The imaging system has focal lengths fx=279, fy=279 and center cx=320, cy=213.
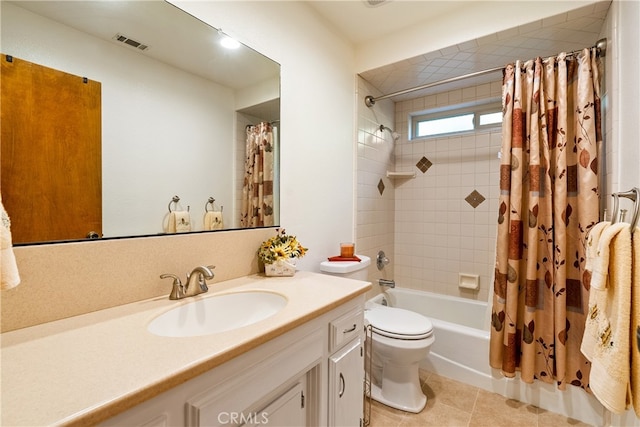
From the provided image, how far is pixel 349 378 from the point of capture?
3.90ft

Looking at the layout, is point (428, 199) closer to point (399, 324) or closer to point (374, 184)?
point (374, 184)

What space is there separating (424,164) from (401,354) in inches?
73.0

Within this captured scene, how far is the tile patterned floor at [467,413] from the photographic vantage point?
1.57 m

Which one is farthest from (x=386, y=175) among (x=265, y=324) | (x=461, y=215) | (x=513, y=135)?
(x=265, y=324)

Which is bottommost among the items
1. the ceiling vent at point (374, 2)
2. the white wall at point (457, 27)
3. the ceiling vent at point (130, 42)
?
the ceiling vent at point (130, 42)

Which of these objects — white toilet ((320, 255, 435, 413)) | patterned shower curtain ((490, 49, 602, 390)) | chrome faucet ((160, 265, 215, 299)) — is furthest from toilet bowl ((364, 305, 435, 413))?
chrome faucet ((160, 265, 215, 299))

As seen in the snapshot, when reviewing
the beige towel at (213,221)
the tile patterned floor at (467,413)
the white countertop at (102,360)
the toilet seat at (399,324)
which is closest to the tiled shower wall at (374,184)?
the toilet seat at (399,324)

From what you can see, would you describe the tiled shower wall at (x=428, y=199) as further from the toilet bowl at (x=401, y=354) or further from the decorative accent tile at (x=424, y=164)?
the toilet bowl at (x=401, y=354)

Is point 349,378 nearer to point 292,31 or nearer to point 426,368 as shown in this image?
point 426,368

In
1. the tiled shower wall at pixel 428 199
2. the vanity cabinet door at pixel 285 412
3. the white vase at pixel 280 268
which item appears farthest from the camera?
the tiled shower wall at pixel 428 199

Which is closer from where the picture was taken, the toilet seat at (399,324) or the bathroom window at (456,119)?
the toilet seat at (399,324)

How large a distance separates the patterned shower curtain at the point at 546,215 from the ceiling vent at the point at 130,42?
2038mm

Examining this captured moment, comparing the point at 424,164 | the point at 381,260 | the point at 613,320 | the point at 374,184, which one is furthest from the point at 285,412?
the point at 424,164

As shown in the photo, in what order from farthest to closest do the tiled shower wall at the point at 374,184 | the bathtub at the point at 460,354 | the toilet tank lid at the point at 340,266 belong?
the tiled shower wall at the point at 374,184 → the bathtub at the point at 460,354 → the toilet tank lid at the point at 340,266
